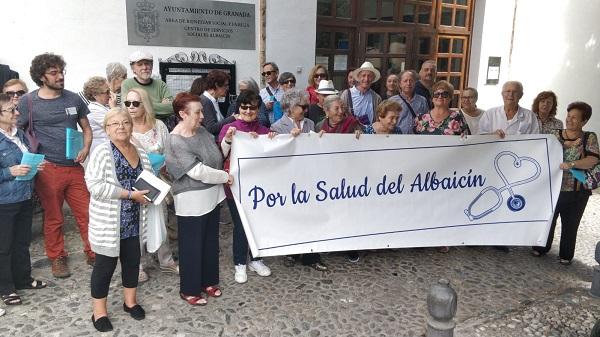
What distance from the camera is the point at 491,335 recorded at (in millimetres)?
3344

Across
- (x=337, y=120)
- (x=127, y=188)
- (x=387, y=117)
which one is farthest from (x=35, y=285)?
(x=387, y=117)

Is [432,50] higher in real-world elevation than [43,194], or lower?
higher

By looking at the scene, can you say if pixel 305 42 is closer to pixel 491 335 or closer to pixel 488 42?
pixel 488 42

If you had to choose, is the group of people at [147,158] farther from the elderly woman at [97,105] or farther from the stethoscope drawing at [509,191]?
the stethoscope drawing at [509,191]

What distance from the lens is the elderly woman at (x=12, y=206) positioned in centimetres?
328

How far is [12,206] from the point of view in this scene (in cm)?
337

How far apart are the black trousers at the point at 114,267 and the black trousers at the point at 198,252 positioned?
34 centimetres

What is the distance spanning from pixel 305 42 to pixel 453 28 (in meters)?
3.99

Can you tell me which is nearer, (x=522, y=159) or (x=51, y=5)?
(x=522, y=159)

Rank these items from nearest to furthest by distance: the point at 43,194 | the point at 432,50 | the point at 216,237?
the point at 216,237 → the point at 43,194 → the point at 432,50

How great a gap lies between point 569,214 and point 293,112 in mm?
2903

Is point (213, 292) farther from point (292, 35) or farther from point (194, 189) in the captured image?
point (292, 35)

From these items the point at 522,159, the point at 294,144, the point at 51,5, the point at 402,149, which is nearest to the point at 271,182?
the point at 294,144

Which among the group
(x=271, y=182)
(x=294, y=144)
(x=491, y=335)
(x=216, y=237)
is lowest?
(x=491, y=335)
